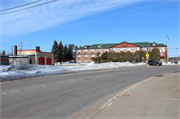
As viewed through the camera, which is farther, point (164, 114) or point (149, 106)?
point (149, 106)

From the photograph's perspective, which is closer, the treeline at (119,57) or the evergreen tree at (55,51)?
the treeline at (119,57)

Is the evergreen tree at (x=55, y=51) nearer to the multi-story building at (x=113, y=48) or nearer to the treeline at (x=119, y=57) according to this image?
the multi-story building at (x=113, y=48)

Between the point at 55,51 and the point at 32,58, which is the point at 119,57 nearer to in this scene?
Answer: the point at 32,58

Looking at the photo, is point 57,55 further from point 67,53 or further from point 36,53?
point 36,53

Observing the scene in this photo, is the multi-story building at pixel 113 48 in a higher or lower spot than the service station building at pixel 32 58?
higher

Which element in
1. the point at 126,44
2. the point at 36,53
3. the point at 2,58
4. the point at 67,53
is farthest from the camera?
the point at 67,53

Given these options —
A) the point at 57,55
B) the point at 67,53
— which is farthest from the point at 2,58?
the point at 67,53

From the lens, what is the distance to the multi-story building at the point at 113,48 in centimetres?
9207

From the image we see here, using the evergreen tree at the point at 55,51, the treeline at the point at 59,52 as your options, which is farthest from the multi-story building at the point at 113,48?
the evergreen tree at the point at 55,51

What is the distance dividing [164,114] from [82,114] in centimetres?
260

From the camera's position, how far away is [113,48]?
95125 mm

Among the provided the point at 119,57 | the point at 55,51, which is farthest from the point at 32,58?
the point at 55,51

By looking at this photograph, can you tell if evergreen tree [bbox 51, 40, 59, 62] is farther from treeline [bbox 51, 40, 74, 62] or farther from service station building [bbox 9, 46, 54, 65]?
service station building [bbox 9, 46, 54, 65]

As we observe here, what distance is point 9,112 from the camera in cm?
594
